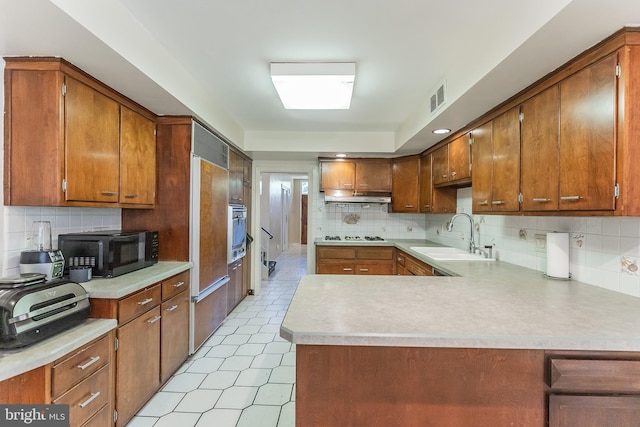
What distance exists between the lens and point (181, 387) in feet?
7.08

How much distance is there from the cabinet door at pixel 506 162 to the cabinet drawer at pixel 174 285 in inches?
96.1

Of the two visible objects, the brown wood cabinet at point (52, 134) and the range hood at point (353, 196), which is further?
the range hood at point (353, 196)

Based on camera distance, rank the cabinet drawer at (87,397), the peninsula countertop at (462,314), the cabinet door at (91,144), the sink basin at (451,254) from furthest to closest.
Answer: the sink basin at (451,254) < the cabinet door at (91,144) < the cabinet drawer at (87,397) < the peninsula countertop at (462,314)

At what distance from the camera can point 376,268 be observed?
3961 millimetres

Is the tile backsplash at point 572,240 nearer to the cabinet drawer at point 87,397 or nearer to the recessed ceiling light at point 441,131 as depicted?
the recessed ceiling light at point 441,131

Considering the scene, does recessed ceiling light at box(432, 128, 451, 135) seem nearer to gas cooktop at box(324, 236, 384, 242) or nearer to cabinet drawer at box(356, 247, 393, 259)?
cabinet drawer at box(356, 247, 393, 259)

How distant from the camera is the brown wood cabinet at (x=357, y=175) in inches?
164

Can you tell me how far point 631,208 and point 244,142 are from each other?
350cm

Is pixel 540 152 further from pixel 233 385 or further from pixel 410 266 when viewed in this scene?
pixel 233 385

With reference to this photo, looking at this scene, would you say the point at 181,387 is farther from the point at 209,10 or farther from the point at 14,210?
the point at 209,10

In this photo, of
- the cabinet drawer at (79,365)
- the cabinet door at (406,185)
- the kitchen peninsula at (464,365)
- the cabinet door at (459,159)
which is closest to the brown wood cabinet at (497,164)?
the cabinet door at (459,159)

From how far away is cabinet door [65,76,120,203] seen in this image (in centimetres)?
165

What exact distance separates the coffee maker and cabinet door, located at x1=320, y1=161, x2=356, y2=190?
300 cm

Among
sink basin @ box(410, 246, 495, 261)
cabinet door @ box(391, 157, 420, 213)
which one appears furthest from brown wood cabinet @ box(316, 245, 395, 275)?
sink basin @ box(410, 246, 495, 261)
